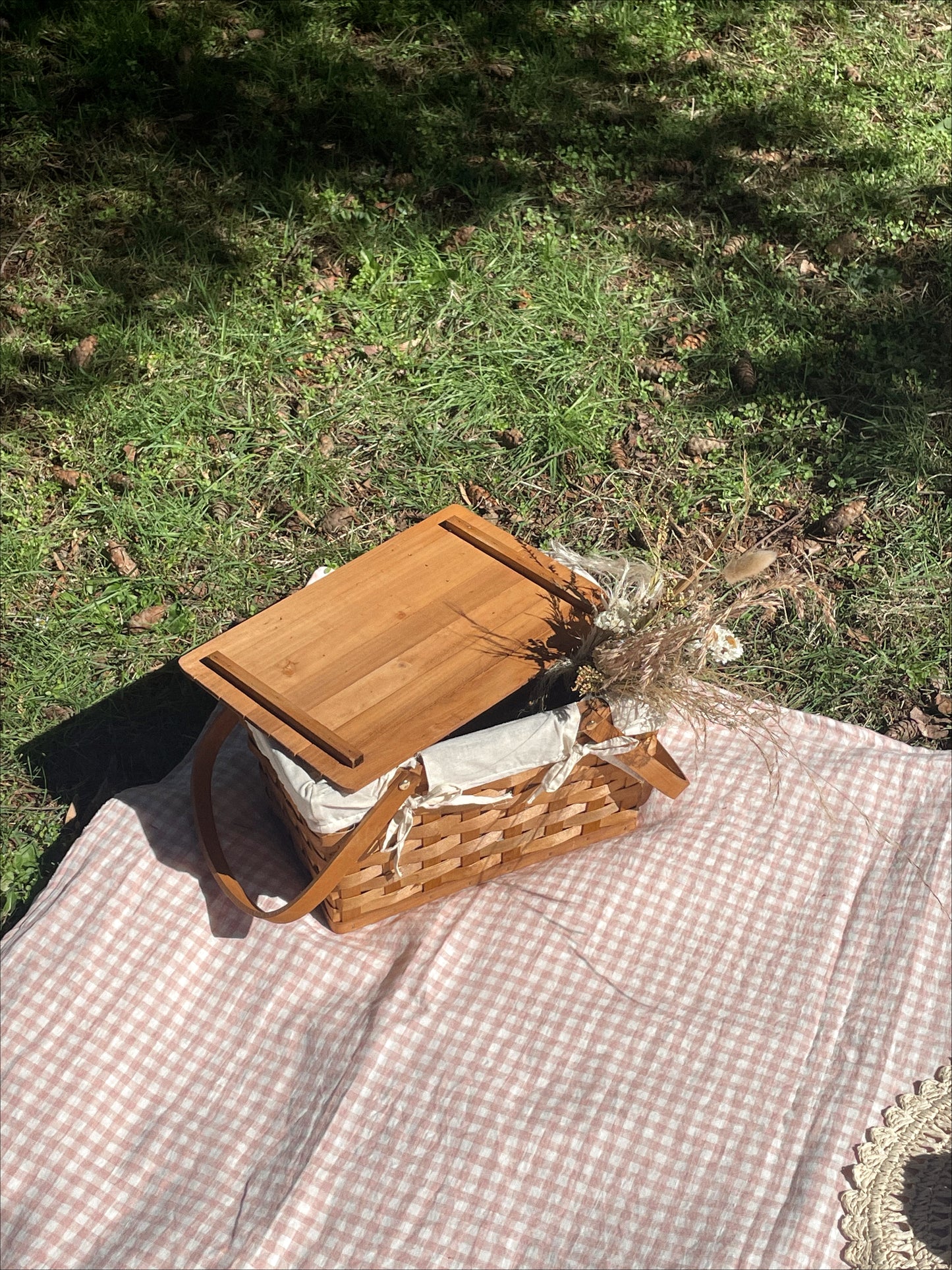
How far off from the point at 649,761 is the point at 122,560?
182 centimetres

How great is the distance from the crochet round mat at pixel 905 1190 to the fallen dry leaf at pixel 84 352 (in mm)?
3292

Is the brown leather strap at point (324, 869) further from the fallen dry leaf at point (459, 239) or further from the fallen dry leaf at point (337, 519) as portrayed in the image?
the fallen dry leaf at point (459, 239)

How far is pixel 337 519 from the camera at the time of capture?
3.60m

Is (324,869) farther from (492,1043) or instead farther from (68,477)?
(68,477)

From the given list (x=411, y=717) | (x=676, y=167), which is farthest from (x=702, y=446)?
(x=411, y=717)

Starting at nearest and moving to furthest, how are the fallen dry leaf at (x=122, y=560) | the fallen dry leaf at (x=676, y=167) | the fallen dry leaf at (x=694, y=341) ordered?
the fallen dry leaf at (x=122, y=560) < the fallen dry leaf at (x=694, y=341) < the fallen dry leaf at (x=676, y=167)

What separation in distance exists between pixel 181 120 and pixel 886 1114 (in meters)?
4.23

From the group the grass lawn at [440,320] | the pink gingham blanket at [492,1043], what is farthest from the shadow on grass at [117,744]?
the pink gingham blanket at [492,1043]

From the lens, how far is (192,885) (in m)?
2.64

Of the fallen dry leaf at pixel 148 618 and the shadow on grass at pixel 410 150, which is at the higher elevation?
the shadow on grass at pixel 410 150

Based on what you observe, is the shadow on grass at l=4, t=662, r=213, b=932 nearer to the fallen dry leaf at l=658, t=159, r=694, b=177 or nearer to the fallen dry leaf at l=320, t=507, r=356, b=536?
the fallen dry leaf at l=320, t=507, r=356, b=536

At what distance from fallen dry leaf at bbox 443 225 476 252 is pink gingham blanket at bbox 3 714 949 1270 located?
2349 millimetres

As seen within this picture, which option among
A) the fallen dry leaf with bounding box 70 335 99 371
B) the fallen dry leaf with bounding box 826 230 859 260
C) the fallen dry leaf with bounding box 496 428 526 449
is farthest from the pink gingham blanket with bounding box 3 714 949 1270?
the fallen dry leaf with bounding box 826 230 859 260

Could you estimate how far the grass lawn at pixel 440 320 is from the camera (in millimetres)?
3406
